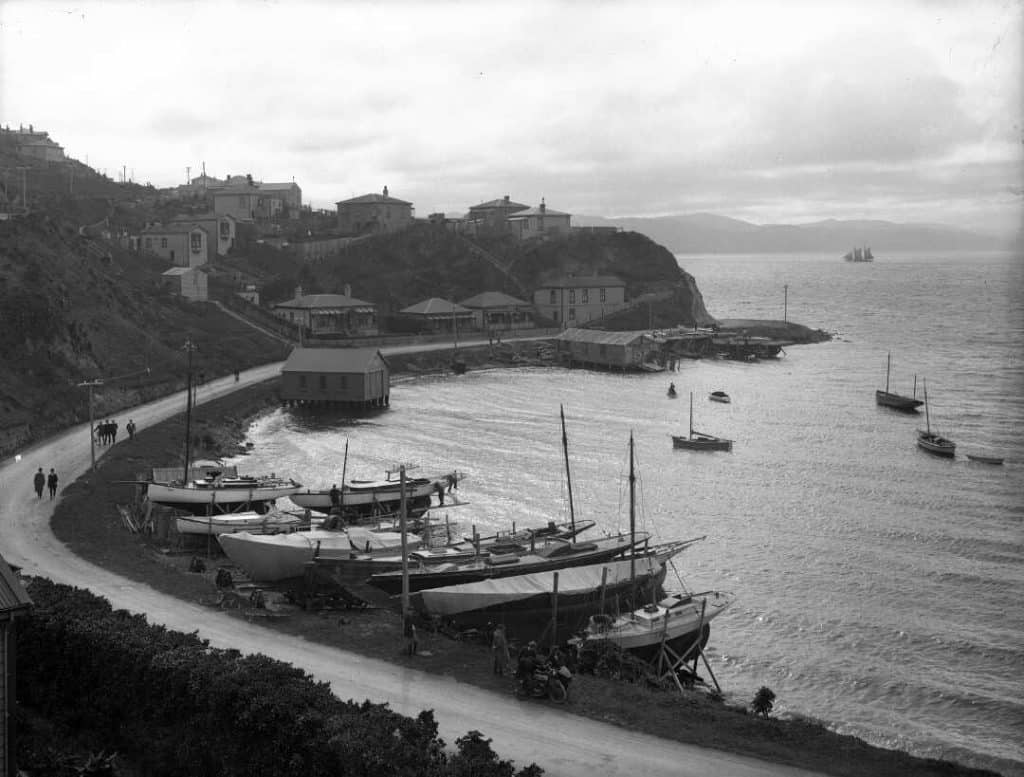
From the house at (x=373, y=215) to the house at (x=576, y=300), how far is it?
2243 centimetres

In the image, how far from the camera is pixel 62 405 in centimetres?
6003

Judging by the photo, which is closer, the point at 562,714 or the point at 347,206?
the point at 562,714

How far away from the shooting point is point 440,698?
23297 mm

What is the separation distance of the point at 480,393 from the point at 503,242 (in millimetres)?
60567

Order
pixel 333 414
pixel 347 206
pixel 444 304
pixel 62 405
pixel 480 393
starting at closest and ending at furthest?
pixel 62 405 → pixel 333 414 → pixel 480 393 → pixel 444 304 → pixel 347 206

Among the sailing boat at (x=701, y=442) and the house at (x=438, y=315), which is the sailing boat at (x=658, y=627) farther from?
the house at (x=438, y=315)

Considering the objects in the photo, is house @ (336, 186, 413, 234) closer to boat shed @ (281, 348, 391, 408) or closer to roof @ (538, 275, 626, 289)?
roof @ (538, 275, 626, 289)

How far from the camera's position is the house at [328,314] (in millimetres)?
105938

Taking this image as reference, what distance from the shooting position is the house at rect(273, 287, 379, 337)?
106m

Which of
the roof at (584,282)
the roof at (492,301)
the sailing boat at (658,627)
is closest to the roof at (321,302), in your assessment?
the roof at (492,301)

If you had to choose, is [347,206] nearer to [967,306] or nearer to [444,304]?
[444,304]

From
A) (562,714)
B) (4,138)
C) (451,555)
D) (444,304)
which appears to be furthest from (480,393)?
(4,138)

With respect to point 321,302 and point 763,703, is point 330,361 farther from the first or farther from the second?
point 763,703

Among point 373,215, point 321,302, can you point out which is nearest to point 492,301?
point 321,302
